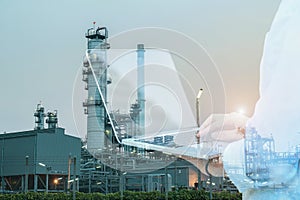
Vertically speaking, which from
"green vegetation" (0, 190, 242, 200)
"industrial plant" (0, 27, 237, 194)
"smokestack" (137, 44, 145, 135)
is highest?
"smokestack" (137, 44, 145, 135)

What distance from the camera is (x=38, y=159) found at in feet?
89.5

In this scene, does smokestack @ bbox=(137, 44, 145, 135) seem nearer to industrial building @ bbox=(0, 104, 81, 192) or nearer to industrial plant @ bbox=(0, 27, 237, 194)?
industrial plant @ bbox=(0, 27, 237, 194)

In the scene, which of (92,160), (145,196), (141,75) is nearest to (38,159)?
(92,160)

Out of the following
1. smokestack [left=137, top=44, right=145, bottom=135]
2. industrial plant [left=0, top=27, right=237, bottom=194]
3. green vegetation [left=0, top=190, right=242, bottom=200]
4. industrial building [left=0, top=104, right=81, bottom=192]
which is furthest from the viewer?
industrial building [left=0, top=104, right=81, bottom=192]

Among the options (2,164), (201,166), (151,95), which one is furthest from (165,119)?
(2,164)

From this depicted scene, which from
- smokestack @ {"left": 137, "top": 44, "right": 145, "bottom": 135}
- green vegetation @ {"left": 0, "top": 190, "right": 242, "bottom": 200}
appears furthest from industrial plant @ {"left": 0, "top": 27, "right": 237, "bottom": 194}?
smokestack @ {"left": 137, "top": 44, "right": 145, "bottom": 135}

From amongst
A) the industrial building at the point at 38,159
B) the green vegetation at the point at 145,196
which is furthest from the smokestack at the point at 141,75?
the industrial building at the point at 38,159

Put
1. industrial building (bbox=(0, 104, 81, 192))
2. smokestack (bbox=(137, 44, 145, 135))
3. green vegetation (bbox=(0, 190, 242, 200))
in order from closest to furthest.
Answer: smokestack (bbox=(137, 44, 145, 135))
green vegetation (bbox=(0, 190, 242, 200))
industrial building (bbox=(0, 104, 81, 192))

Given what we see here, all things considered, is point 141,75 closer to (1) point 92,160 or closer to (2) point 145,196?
(2) point 145,196

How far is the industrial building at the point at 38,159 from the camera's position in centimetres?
2736

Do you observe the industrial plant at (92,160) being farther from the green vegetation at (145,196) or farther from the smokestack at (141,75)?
the smokestack at (141,75)

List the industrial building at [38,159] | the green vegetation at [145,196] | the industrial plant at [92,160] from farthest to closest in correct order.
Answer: the industrial building at [38,159] < the industrial plant at [92,160] < the green vegetation at [145,196]

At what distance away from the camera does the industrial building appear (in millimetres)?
27359

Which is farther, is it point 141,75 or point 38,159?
point 38,159
